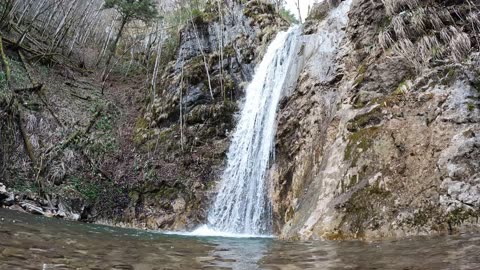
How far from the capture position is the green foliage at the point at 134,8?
1577 cm

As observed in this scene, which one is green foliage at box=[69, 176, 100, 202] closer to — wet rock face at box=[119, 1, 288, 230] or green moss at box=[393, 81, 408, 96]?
wet rock face at box=[119, 1, 288, 230]

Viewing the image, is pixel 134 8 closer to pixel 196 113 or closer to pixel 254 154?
pixel 196 113

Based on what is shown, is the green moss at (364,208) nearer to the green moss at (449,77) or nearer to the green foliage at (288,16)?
the green moss at (449,77)

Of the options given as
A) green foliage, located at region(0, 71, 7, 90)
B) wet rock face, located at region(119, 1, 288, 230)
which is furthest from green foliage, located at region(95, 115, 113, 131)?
green foliage, located at region(0, 71, 7, 90)

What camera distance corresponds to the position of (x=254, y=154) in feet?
35.2

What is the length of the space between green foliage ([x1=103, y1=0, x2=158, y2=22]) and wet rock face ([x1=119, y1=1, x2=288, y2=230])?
5.30 ft

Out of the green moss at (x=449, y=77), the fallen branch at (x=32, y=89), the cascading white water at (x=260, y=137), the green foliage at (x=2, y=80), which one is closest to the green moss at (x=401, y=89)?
the green moss at (x=449, y=77)

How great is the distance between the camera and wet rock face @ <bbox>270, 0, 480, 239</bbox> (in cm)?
559

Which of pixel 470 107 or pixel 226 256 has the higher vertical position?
pixel 470 107

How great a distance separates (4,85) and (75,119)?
8.03 feet

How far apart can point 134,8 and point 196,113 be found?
5.56 metres

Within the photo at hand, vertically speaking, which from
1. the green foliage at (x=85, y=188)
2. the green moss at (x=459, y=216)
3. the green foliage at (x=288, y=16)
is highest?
the green foliage at (x=288, y=16)

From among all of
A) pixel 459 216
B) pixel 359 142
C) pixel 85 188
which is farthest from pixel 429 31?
pixel 85 188

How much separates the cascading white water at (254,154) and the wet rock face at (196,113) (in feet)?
1.58
